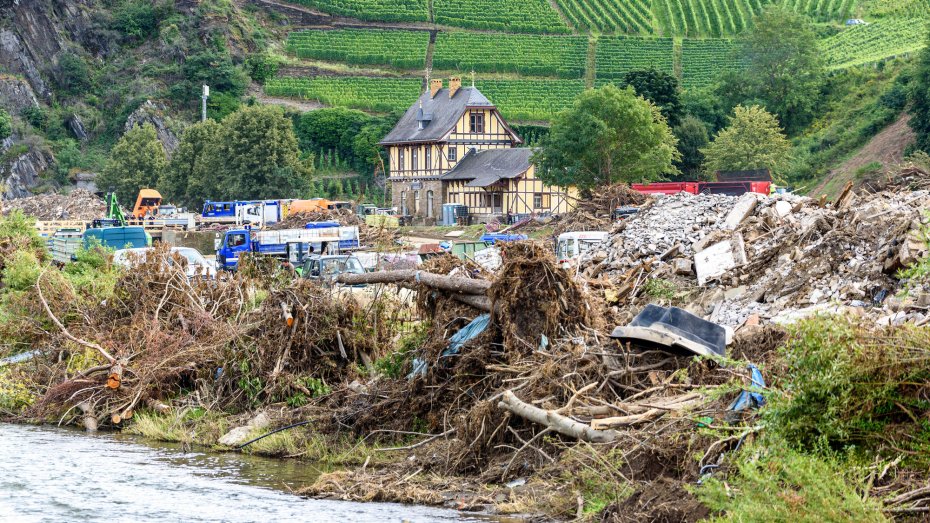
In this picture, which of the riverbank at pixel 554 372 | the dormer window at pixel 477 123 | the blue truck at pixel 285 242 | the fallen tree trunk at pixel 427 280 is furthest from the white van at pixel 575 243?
the dormer window at pixel 477 123

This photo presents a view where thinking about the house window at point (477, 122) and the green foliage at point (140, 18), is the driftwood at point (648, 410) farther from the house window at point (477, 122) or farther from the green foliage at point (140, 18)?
the green foliage at point (140, 18)

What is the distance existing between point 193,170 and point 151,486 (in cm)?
5879

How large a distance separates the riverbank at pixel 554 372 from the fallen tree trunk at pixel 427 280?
0.05 metres

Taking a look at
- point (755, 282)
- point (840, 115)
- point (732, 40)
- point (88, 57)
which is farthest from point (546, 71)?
point (755, 282)

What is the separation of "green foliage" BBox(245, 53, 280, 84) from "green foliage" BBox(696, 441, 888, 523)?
90175mm

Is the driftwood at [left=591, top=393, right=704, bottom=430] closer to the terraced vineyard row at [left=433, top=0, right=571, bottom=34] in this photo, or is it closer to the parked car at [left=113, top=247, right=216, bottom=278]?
the parked car at [left=113, top=247, right=216, bottom=278]

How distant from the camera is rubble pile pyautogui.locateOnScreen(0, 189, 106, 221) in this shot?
2501 inches

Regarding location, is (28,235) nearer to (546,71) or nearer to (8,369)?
(8,369)

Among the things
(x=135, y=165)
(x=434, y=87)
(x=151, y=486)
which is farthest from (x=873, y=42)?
(x=151, y=486)

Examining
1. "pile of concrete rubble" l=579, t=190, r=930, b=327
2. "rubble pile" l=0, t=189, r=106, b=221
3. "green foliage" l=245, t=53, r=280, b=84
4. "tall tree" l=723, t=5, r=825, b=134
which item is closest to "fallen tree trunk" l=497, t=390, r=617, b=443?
"pile of concrete rubble" l=579, t=190, r=930, b=327

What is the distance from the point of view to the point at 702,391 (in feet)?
35.8

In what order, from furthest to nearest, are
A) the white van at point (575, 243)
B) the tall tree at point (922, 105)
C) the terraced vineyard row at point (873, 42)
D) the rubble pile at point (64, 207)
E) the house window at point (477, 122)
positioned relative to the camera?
the terraced vineyard row at point (873, 42), the house window at point (477, 122), the rubble pile at point (64, 207), the tall tree at point (922, 105), the white van at point (575, 243)

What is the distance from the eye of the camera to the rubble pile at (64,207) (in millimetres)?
63528

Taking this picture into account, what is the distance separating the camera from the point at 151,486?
1409 centimetres
